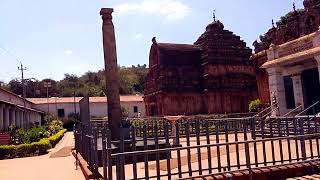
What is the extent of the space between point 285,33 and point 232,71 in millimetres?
15678

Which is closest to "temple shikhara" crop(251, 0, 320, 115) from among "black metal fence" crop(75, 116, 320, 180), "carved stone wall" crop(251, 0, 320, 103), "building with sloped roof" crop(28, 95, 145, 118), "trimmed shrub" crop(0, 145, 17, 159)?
"carved stone wall" crop(251, 0, 320, 103)

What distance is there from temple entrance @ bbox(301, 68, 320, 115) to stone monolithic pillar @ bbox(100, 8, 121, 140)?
1178cm

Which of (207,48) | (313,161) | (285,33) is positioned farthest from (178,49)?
(313,161)

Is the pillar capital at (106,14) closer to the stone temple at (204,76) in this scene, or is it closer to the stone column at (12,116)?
the stone column at (12,116)

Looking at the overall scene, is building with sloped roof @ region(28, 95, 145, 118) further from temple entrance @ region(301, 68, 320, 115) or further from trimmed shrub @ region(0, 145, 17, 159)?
temple entrance @ region(301, 68, 320, 115)

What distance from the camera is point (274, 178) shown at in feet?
22.9

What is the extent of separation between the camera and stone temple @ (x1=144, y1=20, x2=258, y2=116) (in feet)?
137

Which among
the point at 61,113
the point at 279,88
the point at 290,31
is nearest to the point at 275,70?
the point at 279,88

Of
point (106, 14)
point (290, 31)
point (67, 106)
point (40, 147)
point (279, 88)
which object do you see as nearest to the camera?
point (106, 14)

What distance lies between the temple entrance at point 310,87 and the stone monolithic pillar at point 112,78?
1178cm

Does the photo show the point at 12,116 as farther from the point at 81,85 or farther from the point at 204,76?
the point at 81,85

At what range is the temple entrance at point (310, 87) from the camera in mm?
19297

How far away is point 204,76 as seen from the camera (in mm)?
42812

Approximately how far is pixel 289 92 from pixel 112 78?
12.7 m
